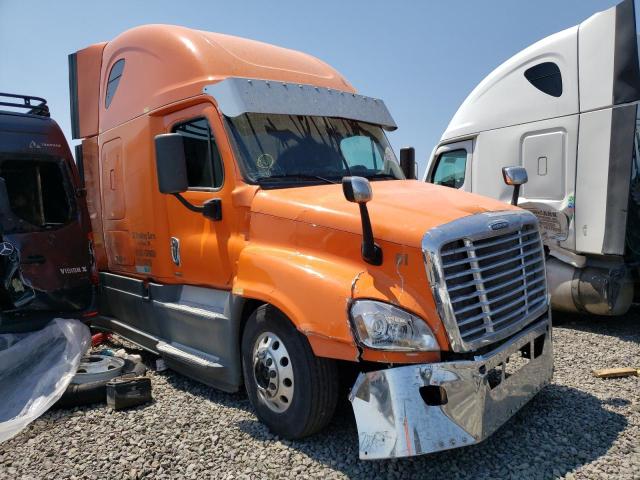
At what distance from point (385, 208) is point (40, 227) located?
4518 mm

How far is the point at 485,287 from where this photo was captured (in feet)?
10.6

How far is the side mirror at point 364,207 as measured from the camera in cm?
308

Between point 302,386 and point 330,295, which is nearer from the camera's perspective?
point 330,295

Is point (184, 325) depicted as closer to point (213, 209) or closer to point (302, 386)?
point (213, 209)

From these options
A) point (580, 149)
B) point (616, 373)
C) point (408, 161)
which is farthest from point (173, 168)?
point (580, 149)

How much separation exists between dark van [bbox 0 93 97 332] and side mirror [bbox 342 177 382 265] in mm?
4210

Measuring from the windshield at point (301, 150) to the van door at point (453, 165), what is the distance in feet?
10.9

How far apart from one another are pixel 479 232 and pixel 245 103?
2.06 m

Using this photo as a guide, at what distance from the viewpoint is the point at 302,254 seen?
3.53 metres

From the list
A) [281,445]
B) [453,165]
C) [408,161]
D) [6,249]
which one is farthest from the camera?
[453,165]

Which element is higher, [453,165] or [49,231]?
[453,165]

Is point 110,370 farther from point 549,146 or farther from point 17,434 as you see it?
point 549,146

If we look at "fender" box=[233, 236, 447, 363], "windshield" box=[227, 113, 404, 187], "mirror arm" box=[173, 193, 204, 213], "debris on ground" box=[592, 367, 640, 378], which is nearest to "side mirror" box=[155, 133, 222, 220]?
"mirror arm" box=[173, 193, 204, 213]

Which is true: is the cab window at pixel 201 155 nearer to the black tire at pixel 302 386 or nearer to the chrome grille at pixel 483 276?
the black tire at pixel 302 386
